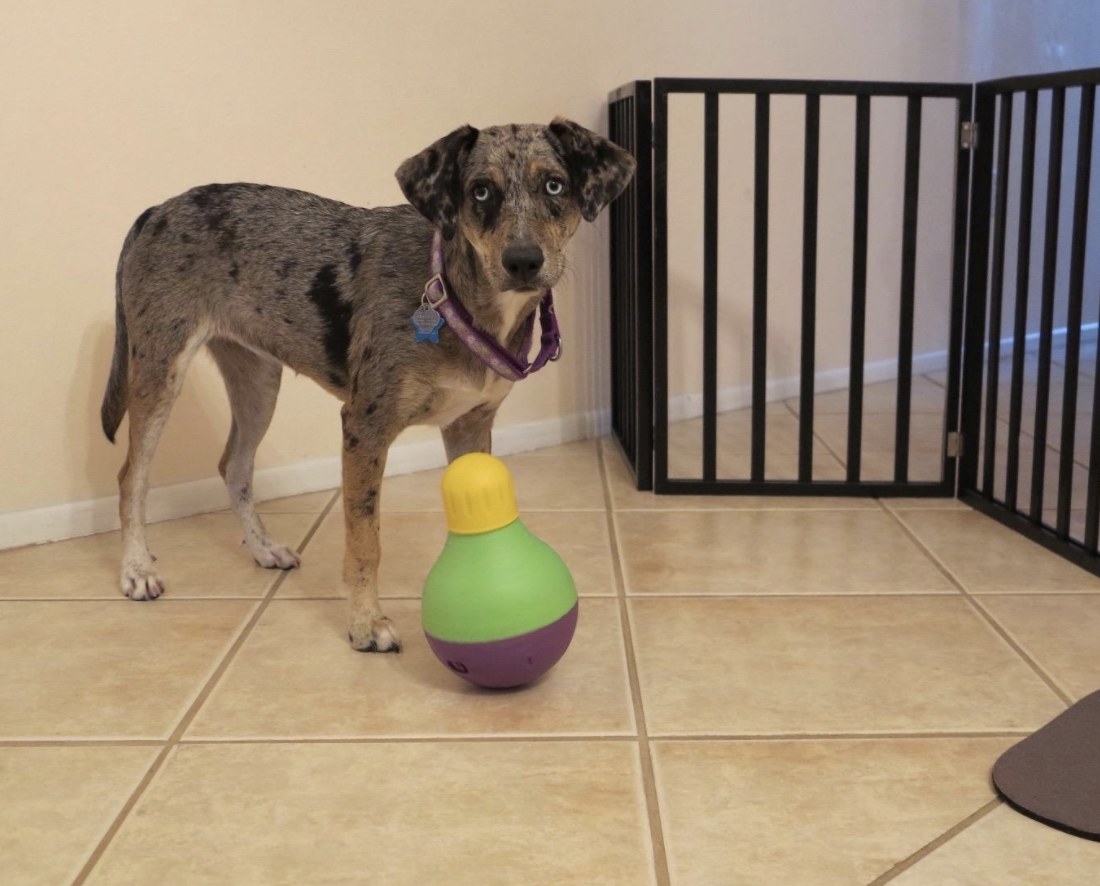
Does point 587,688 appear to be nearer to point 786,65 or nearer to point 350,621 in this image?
point 350,621

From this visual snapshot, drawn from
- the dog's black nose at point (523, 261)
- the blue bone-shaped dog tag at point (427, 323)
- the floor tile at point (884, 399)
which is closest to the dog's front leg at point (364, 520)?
the blue bone-shaped dog tag at point (427, 323)

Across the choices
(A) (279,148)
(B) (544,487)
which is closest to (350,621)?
(B) (544,487)

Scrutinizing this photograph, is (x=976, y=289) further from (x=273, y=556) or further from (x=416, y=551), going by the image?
Answer: (x=273, y=556)

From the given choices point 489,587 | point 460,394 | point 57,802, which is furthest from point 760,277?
point 57,802

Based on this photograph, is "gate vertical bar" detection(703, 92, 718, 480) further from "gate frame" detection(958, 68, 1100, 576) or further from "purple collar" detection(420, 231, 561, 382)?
"purple collar" detection(420, 231, 561, 382)

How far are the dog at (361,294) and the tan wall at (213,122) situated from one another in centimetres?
30

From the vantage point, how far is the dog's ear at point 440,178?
1.82 metres

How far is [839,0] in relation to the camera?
3.64 m

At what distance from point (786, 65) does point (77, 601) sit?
104 inches

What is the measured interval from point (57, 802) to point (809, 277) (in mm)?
1975

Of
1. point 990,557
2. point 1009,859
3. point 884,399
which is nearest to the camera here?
point 1009,859

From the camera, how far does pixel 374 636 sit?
76.4 inches

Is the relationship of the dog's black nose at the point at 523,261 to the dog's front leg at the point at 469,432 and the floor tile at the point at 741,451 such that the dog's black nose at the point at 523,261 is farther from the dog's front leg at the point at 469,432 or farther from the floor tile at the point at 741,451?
the floor tile at the point at 741,451

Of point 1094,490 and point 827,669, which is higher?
point 1094,490
